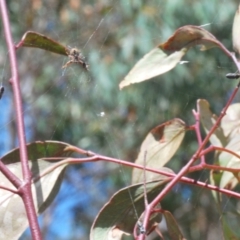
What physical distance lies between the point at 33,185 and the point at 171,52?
0.28 meters

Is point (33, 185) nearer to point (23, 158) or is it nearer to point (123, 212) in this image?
point (123, 212)

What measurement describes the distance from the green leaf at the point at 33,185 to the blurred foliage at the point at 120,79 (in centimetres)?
152

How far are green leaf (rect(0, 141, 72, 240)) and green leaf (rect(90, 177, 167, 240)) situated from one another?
0.07 m

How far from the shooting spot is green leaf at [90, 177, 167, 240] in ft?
2.78

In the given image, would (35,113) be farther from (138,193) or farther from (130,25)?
(138,193)

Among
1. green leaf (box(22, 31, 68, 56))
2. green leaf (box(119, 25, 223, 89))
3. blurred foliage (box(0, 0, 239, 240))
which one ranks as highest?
green leaf (box(22, 31, 68, 56))

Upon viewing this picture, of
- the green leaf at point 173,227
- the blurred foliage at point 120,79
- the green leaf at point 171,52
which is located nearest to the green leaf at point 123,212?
the green leaf at point 173,227

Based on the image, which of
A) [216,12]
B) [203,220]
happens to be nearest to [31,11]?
[216,12]

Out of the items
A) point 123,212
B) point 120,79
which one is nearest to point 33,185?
point 123,212

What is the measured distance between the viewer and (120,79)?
2.88 meters

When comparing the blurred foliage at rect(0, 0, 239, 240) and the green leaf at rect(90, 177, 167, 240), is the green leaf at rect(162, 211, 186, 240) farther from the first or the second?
the blurred foliage at rect(0, 0, 239, 240)

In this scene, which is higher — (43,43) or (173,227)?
(43,43)

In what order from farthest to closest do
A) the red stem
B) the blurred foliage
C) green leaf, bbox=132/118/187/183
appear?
the blurred foliage → green leaf, bbox=132/118/187/183 → the red stem

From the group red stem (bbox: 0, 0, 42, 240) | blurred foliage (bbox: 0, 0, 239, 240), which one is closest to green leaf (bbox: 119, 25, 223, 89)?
red stem (bbox: 0, 0, 42, 240)
